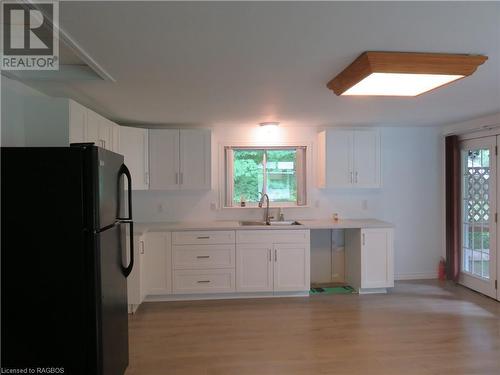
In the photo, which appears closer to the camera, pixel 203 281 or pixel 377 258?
pixel 203 281

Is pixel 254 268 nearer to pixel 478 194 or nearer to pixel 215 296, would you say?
pixel 215 296

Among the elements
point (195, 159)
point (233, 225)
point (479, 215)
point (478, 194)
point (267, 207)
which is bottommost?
point (233, 225)

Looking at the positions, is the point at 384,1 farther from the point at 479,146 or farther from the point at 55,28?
the point at 479,146

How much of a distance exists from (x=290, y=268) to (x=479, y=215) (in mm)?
2538

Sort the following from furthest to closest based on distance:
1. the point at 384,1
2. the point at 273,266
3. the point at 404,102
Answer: the point at 273,266, the point at 404,102, the point at 384,1

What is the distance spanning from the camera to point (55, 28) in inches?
63.2

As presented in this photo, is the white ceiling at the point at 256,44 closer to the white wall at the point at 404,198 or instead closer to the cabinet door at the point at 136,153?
the cabinet door at the point at 136,153

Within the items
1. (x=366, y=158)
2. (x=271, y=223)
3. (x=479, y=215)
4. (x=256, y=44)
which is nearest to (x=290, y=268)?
(x=271, y=223)

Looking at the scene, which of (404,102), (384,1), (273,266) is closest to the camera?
(384,1)

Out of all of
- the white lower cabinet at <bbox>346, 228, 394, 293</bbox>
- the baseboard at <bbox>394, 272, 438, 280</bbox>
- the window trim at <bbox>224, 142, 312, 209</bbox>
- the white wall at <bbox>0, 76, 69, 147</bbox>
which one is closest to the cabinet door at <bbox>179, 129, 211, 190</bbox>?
the window trim at <bbox>224, 142, 312, 209</bbox>

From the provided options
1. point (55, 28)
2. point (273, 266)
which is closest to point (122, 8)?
point (55, 28)

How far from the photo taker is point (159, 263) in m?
3.99

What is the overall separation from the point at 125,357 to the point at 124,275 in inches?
23.9

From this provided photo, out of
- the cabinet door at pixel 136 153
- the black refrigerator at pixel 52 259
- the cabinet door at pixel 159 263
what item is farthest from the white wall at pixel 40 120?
the cabinet door at pixel 159 263
